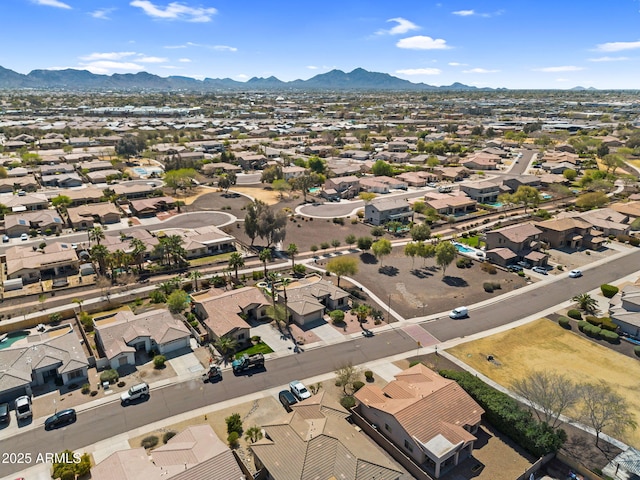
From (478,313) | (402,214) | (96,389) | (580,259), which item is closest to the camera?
(96,389)

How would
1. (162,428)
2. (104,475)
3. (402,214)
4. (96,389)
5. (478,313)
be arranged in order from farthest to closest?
(402,214), (478,313), (96,389), (162,428), (104,475)

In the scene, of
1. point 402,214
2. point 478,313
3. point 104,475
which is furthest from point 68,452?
point 402,214

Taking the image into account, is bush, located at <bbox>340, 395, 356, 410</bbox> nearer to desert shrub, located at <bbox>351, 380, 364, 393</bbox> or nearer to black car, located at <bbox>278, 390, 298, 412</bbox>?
desert shrub, located at <bbox>351, 380, 364, 393</bbox>

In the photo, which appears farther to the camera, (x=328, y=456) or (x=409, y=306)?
(x=409, y=306)

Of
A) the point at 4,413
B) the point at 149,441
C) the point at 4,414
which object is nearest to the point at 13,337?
the point at 4,413

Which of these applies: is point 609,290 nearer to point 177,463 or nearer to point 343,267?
point 343,267

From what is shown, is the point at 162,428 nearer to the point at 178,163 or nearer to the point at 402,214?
the point at 402,214

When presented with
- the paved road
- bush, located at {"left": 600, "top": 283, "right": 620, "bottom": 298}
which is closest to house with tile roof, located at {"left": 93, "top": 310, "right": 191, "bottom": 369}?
the paved road
